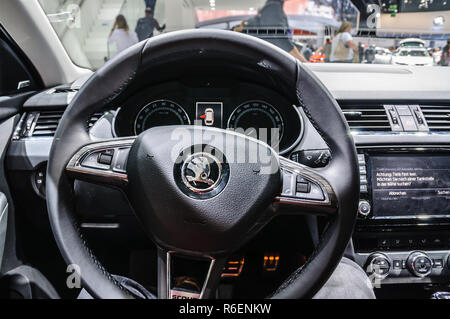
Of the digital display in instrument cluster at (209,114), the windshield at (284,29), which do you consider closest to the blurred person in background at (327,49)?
the windshield at (284,29)

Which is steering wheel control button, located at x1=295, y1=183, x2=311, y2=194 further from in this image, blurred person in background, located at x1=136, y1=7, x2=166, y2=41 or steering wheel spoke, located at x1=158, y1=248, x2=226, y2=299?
blurred person in background, located at x1=136, y1=7, x2=166, y2=41

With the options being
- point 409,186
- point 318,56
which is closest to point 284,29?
point 318,56

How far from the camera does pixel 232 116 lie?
4.96ft

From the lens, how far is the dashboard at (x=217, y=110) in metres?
1.46

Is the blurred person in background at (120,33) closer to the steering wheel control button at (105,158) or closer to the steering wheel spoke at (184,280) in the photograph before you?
the steering wheel control button at (105,158)

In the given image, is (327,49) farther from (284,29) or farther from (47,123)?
(47,123)

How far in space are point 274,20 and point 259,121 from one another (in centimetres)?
101

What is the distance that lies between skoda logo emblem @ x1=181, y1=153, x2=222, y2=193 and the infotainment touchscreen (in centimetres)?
82

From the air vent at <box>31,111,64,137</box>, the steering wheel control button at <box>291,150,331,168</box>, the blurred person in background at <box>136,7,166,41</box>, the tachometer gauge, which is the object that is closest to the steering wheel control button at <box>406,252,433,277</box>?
the steering wheel control button at <box>291,150,331,168</box>

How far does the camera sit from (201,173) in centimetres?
99

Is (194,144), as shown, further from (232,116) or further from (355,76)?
(355,76)

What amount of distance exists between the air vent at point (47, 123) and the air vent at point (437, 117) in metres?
1.58

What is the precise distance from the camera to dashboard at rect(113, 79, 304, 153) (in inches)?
57.5

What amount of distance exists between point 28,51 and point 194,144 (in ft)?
4.26
